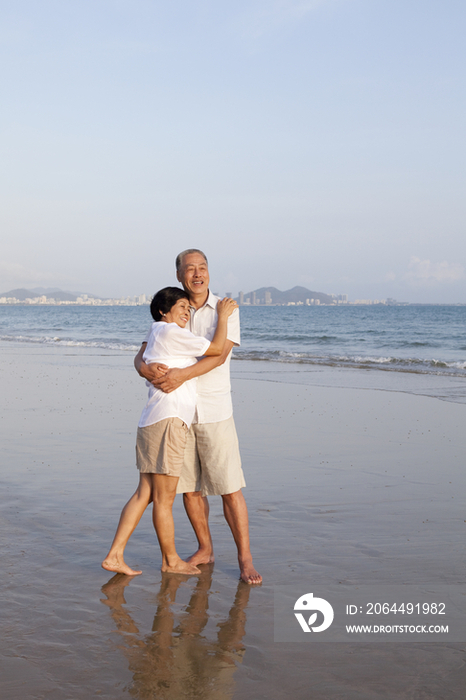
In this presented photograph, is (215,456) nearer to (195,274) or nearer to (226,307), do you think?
(226,307)

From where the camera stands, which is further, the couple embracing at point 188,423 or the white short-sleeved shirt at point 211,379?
the white short-sleeved shirt at point 211,379

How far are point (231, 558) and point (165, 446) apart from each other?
1.01m

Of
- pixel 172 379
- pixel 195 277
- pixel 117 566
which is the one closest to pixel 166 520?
pixel 117 566

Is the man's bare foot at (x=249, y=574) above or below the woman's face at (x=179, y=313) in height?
below

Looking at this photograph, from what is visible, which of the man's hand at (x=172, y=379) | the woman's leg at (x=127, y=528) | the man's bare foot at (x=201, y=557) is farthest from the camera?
the man's bare foot at (x=201, y=557)

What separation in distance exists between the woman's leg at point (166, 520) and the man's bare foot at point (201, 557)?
0.11 metres

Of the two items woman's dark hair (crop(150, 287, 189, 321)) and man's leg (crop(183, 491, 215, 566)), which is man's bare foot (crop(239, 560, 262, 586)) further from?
woman's dark hair (crop(150, 287, 189, 321))

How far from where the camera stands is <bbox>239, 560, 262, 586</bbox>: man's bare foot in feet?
11.9

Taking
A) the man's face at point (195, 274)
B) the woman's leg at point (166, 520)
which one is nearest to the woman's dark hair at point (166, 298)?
the man's face at point (195, 274)

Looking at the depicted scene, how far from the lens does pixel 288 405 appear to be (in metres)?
10.4

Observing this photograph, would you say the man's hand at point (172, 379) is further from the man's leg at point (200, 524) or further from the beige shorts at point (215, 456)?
the man's leg at point (200, 524)

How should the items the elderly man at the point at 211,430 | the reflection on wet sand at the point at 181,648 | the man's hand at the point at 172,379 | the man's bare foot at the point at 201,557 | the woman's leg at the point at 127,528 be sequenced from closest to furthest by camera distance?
the reflection on wet sand at the point at 181,648 < the man's hand at the point at 172,379 < the woman's leg at the point at 127,528 < the elderly man at the point at 211,430 < the man's bare foot at the point at 201,557

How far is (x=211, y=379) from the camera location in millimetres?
3842

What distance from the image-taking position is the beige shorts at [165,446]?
3.66 metres
